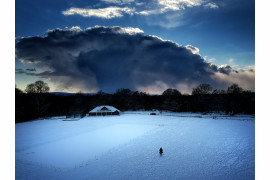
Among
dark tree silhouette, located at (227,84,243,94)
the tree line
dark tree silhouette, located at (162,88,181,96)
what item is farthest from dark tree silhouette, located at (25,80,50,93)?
dark tree silhouette, located at (227,84,243,94)

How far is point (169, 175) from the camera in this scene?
9391 mm

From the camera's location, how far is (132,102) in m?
63.4

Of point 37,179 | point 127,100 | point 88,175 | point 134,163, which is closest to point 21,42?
point 37,179

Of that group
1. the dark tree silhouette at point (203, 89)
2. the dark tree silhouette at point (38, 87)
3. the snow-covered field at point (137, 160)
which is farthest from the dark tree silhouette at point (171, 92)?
the dark tree silhouette at point (38, 87)

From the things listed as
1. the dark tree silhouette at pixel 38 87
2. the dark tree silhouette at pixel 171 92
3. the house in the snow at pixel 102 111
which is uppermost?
the dark tree silhouette at pixel 38 87

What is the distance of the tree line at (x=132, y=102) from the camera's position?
3794cm

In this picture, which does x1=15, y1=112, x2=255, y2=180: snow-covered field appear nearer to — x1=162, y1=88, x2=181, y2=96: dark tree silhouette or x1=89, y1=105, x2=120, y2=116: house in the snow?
x1=89, y1=105, x2=120, y2=116: house in the snow

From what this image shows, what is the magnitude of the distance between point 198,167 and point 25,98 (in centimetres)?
4295

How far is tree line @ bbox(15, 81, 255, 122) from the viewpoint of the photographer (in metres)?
37.9

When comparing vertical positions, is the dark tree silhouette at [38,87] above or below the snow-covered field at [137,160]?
above

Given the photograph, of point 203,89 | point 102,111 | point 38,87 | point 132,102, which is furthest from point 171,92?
point 38,87

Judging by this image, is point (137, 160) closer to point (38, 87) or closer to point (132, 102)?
point (38, 87)

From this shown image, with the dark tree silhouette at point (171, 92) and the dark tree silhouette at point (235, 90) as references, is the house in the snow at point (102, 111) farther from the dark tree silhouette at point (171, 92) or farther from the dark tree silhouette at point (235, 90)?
the dark tree silhouette at point (235, 90)
